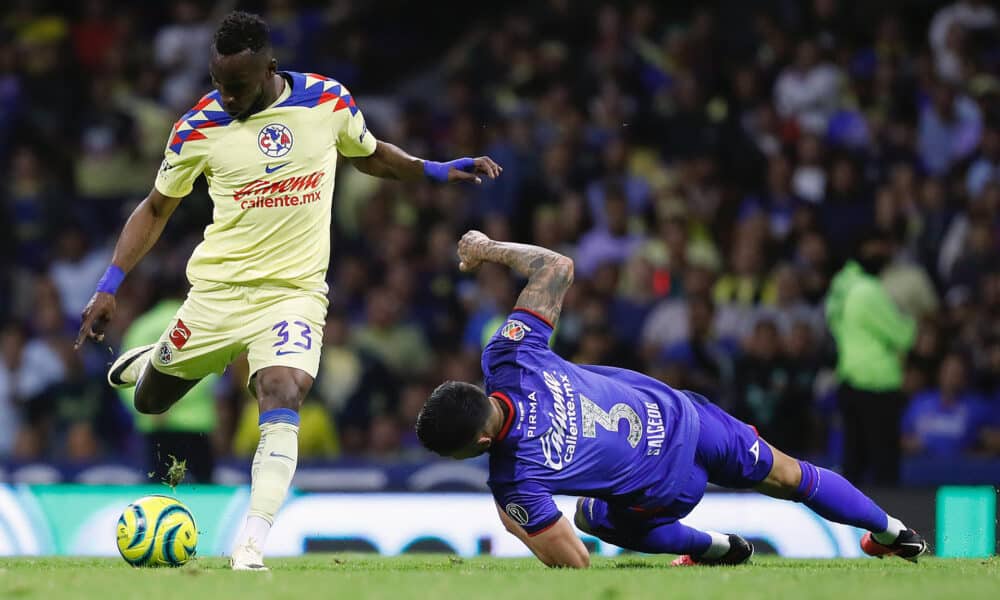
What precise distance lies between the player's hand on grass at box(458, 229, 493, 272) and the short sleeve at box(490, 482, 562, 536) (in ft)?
3.80

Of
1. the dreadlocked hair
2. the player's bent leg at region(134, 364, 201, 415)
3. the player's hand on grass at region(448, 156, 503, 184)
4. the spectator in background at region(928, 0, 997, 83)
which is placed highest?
the spectator in background at region(928, 0, 997, 83)

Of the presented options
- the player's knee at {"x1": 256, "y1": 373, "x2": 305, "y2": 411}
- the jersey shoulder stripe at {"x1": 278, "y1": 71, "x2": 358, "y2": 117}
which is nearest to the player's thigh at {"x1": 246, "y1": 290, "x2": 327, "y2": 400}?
the player's knee at {"x1": 256, "y1": 373, "x2": 305, "y2": 411}

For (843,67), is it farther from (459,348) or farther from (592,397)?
(592,397)

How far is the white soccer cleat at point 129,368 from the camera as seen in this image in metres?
7.88

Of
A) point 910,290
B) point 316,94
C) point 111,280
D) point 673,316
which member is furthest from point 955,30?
point 111,280

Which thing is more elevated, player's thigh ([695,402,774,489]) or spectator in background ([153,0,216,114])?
spectator in background ([153,0,216,114])

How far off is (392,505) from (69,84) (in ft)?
26.9

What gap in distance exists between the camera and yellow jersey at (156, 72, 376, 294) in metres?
7.10

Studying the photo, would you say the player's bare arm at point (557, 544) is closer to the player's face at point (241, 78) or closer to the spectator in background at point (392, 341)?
the player's face at point (241, 78)

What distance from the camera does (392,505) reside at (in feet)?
32.8

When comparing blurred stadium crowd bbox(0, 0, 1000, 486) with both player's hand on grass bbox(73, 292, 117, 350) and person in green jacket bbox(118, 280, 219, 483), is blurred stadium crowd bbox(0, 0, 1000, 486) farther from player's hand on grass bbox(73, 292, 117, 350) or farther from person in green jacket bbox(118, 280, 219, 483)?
player's hand on grass bbox(73, 292, 117, 350)

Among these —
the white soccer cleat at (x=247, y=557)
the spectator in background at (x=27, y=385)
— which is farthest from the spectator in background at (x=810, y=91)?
the white soccer cleat at (x=247, y=557)

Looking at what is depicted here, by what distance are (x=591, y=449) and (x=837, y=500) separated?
51.2 inches

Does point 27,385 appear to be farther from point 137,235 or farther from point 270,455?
point 270,455
